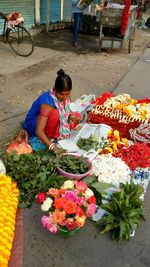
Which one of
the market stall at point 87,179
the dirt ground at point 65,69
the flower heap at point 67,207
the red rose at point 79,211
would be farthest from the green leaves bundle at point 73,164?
the dirt ground at point 65,69

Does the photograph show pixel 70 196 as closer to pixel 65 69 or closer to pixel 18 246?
pixel 18 246

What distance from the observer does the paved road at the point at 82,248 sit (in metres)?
2.48

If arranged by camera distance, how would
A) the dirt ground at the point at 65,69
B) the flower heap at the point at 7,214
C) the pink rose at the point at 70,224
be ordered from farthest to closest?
the dirt ground at the point at 65,69 → the pink rose at the point at 70,224 → the flower heap at the point at 7,214

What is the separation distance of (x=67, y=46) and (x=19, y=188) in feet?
24.6

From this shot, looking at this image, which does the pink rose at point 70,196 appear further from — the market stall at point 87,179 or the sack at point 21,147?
the sack at point 21,147

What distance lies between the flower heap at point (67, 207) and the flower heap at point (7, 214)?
27 cm

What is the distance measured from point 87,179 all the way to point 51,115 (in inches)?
35.2

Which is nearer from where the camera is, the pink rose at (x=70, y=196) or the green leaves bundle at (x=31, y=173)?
the pink rose at (x=70, y=196)

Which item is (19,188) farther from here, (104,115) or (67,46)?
(67,46)

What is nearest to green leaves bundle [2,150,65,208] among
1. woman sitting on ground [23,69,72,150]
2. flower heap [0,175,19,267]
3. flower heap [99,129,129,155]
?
flower heap [0,175,19,267]

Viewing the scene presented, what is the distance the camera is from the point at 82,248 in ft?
8.54

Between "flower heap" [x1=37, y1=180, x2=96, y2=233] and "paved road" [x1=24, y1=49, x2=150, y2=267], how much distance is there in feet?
0.76

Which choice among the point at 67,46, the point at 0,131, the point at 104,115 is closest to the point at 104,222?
the point at 104,115

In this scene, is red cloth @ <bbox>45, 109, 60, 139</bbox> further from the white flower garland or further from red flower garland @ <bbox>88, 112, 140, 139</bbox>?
red flower garland @ <bbox>88, 112, 140, 139</bbox>
